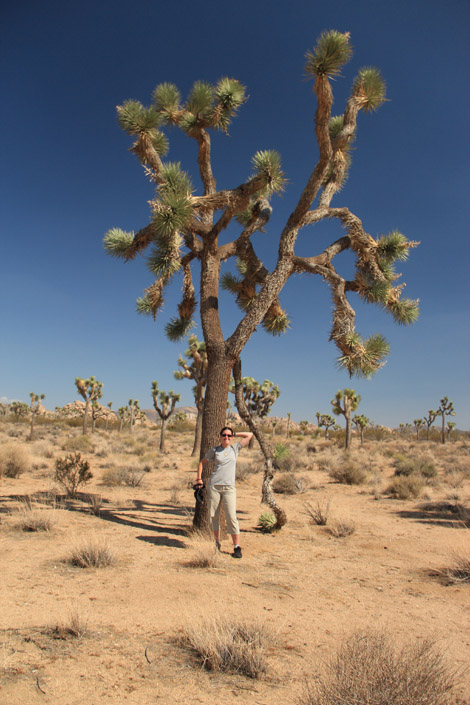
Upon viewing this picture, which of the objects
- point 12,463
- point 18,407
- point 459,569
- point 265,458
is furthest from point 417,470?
point 18,407

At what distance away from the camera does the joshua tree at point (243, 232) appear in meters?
7.08

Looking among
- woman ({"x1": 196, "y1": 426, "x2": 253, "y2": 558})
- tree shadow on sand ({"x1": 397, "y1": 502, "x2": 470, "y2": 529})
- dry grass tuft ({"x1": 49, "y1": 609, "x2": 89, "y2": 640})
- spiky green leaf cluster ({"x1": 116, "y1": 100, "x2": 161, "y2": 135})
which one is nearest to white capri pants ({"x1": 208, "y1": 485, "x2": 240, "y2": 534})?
woman ({"x1": 196, "y1": 426, "x2": 253, "y2": 558})

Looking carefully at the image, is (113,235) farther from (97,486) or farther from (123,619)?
(97,486)

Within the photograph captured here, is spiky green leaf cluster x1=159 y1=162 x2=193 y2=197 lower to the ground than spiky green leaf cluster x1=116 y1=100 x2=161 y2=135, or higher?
lower

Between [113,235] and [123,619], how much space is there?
6380mm

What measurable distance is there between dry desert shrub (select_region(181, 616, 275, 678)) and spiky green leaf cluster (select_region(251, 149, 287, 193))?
6917mm

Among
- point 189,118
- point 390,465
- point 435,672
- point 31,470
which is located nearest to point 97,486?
point 31,470

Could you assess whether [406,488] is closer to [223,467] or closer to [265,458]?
[265,458]

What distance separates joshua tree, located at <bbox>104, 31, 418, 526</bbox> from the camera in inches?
279

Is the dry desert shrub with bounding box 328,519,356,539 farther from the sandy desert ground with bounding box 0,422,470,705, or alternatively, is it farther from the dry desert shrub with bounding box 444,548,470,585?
the dry desert shrub with bounding box 444,548,470,585

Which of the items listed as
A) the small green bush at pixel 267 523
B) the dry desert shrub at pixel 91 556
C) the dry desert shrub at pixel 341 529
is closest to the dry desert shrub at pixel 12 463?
the dry desert shrub at pixel 91 556

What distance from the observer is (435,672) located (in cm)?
237

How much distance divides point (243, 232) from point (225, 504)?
16.7ft

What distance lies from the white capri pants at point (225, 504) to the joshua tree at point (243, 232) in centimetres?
80
